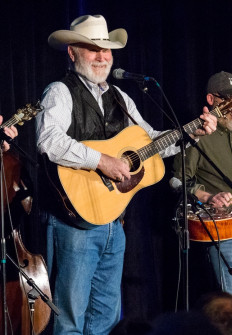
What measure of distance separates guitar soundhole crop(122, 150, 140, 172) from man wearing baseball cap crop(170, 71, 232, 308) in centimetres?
59

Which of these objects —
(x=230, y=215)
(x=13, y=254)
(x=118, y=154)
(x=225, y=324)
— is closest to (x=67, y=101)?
(x=118, y=154)

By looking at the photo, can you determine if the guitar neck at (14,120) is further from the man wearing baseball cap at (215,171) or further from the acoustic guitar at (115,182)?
the man wearing baseball cap at (215,171)

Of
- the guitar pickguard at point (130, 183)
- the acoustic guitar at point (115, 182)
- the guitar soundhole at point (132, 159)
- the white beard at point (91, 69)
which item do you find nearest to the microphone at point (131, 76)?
the white beard at point (91, 69)

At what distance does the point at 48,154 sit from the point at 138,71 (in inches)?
67.1

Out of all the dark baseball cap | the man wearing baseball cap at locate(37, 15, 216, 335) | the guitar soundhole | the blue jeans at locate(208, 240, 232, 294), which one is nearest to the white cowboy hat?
the man wearing baseball cap at locate(37, 15, 216, 335)

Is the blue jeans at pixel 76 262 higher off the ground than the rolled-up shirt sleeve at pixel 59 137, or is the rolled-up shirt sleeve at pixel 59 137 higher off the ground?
the rolled-up shirt sleeve at pixel 59 137

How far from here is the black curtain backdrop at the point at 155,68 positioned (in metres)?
4.68

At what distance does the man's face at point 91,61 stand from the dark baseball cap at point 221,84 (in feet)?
3.54

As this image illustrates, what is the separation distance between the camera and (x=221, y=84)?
4.66 m

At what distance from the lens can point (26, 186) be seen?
12.7 ft

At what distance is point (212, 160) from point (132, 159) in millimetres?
876

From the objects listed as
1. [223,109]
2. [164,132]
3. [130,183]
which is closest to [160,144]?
[164,132]

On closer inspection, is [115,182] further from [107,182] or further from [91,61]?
[91,61]

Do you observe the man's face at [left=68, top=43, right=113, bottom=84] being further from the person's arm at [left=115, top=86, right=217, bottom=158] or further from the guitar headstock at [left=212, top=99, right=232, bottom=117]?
the guitar headstock at [left=212, top=99, right=232, bottom=117]
